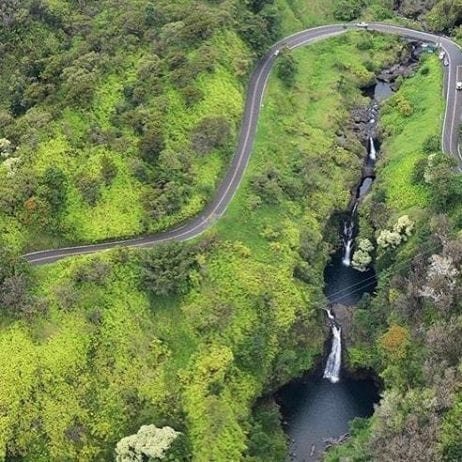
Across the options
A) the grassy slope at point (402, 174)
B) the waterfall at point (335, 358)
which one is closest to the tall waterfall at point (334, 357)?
the waterfall at point (335, 358)

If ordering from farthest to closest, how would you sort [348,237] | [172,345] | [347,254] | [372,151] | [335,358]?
[372,151] → [348,237] → [347,254] → [335,358] → [172,345]

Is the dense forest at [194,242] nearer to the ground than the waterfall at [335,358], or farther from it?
farther from it

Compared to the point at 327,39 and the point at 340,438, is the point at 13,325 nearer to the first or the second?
the point at 340,438

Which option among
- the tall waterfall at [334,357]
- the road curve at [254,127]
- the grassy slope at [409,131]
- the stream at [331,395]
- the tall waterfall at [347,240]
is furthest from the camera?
the grassy slope at [409,131]

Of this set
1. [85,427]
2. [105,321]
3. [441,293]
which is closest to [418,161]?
[441,293]

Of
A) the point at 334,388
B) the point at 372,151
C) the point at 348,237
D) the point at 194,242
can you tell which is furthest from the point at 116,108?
the point at 334,388

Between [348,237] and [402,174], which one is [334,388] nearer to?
[348,237]

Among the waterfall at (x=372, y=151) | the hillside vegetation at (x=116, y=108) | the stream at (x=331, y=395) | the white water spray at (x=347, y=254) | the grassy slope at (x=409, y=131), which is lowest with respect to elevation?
the stream at (x=331, y=395)

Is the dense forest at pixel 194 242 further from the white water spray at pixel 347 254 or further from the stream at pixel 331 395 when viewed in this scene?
the white water spray at pixel 347 254
